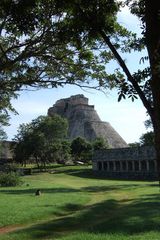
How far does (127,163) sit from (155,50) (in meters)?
73.6

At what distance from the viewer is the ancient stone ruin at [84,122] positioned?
141363mm

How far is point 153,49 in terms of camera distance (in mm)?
6605

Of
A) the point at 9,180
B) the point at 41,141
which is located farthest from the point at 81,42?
the point at 41,141

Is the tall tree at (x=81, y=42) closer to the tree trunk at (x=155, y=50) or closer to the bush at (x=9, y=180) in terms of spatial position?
the tree trunk at (x=155, y=50)

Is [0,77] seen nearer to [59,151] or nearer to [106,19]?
[106,19]

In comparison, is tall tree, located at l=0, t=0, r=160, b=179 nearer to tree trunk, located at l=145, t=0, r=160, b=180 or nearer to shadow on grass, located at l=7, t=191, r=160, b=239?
tree trunk, located at l=145, t=0, r=160, b=180

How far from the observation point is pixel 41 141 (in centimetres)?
8500

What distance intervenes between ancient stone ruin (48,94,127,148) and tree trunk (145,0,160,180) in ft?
431

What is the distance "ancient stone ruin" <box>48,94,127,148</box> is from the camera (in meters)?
141

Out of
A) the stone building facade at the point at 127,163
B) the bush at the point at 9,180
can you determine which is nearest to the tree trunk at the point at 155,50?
the bush at the point at 9,180

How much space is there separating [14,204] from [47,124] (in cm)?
6757

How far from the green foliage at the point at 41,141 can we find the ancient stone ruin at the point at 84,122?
44.7 m

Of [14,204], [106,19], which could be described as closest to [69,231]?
[14,204]

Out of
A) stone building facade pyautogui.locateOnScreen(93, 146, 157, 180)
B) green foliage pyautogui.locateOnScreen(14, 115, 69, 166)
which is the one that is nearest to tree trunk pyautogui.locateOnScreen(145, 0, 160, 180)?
stone building facade pyautogui.locateOnScreen(93, 146, 157, 180)
